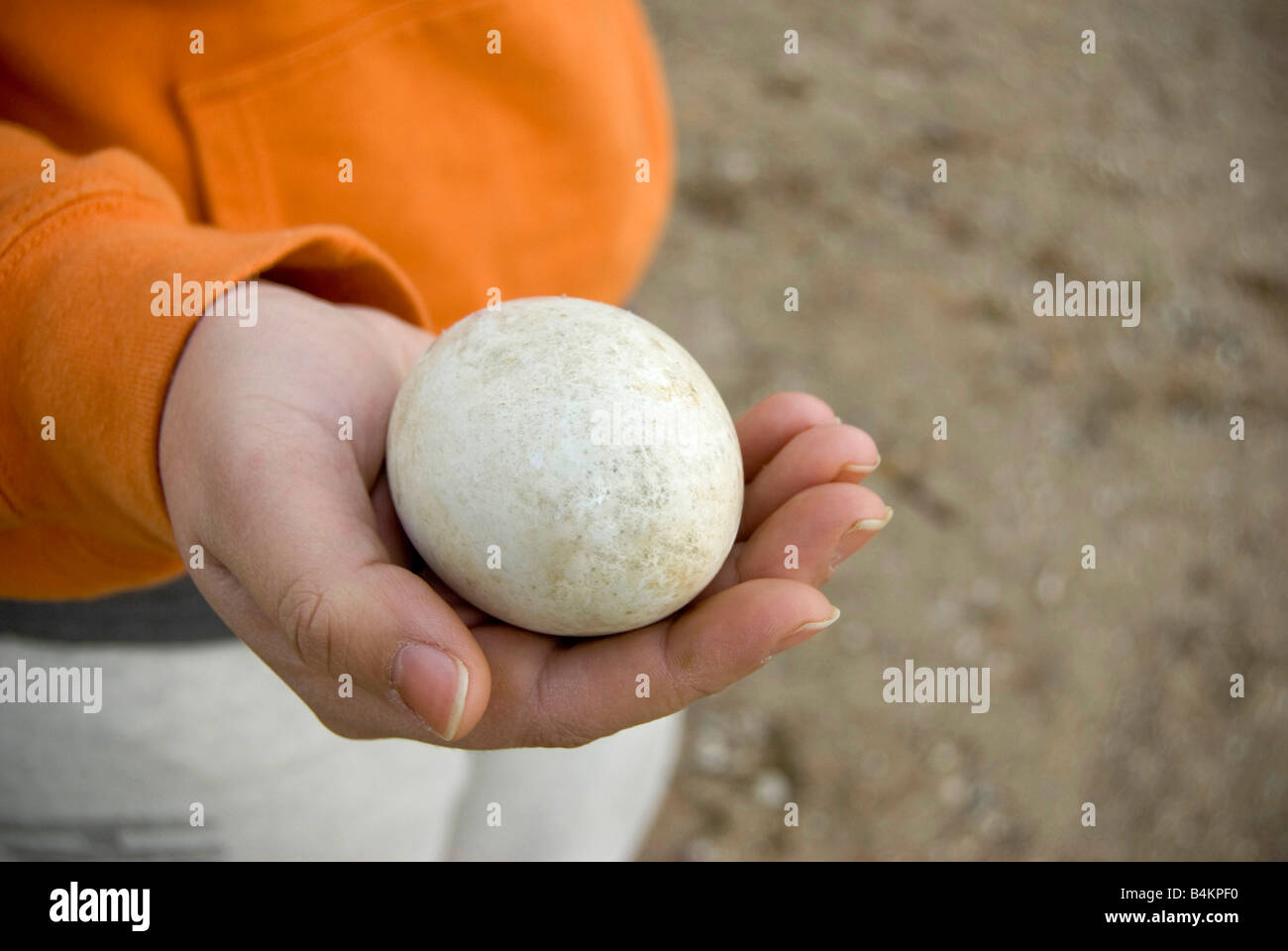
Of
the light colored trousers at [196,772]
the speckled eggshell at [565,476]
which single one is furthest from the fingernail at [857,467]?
the light colored trousers at [196,772]

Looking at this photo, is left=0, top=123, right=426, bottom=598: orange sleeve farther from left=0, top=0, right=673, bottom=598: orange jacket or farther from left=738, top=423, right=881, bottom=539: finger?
left=738, top=423, right=881, bottom=539: finger

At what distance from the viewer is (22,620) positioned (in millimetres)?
1131

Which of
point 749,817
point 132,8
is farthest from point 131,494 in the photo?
point 749,817

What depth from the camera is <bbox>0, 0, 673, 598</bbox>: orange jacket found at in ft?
2.94

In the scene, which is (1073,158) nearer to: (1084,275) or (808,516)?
(1084,275)

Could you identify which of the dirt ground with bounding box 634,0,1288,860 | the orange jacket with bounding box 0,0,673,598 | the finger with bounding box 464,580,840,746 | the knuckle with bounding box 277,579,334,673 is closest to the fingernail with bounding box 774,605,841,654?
the finger with bounding box 464,580,840,746

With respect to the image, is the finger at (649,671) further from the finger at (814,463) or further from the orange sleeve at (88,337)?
the orange sleeve at (88,337)

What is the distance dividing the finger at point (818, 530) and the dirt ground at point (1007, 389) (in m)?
1.42

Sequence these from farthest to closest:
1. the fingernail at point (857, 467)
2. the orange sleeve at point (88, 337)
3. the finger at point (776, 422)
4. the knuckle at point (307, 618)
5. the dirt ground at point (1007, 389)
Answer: the dirt ground at point (1007, 389) → the finger at point (776, 422) → the fingernail at point (857, 467) → the orange sleeve at point (88, 337) → the knuckle at point (307, 618)

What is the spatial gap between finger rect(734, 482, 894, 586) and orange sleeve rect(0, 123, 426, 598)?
1.74ft

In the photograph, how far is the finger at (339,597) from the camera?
2.50ft

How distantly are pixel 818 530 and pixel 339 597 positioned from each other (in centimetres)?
45

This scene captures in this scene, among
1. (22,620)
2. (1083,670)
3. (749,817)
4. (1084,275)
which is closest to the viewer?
(22,620)

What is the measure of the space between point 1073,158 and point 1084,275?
2.31 feet
